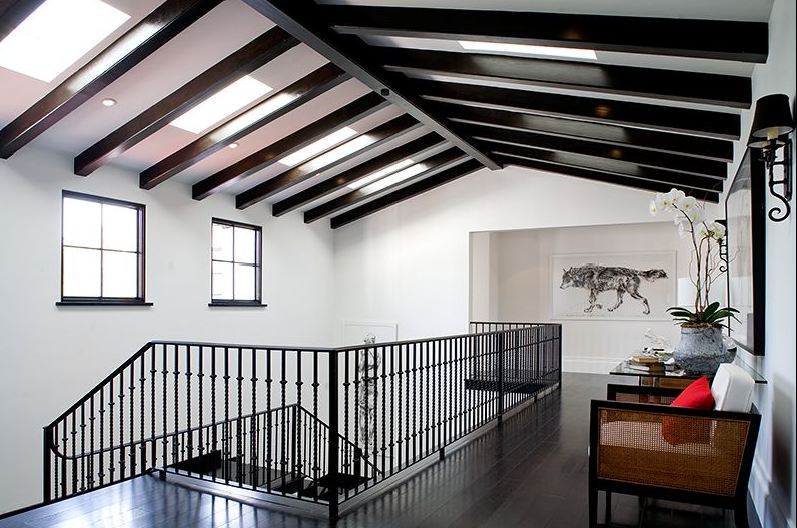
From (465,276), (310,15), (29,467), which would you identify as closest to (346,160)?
(465,276)

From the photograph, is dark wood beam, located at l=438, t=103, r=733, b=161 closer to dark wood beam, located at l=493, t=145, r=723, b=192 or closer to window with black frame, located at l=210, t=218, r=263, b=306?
dark wood beam, located at l=493, t=145, r=723, b=192

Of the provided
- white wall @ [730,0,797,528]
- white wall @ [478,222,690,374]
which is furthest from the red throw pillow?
white wall @ [478,222,690,374]

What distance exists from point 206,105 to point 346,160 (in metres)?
2.24

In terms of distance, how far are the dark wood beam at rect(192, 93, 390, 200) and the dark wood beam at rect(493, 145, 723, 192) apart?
7.89 ft

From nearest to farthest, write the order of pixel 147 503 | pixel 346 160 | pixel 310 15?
pixel 147 503 < pixel 310 15 < pixel 346 160

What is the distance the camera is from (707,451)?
109 inches

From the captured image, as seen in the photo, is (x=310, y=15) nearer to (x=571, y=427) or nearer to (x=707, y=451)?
(x=707, y=451)

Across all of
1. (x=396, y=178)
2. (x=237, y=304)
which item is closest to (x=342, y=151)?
(x=396, y=178)

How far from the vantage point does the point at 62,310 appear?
5.81m

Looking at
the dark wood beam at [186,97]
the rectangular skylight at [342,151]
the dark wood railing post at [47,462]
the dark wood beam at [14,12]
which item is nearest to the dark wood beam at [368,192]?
the rectangular skylight at [342,151]

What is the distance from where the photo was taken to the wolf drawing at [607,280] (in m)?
9.23

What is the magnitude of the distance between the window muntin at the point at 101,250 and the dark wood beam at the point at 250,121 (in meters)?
0.59

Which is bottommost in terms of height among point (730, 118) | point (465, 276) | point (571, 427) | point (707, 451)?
point (571, 427)

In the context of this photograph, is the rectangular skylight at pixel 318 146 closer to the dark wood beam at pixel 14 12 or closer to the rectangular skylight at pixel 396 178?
the rectangular skylight at pixel 396 178
